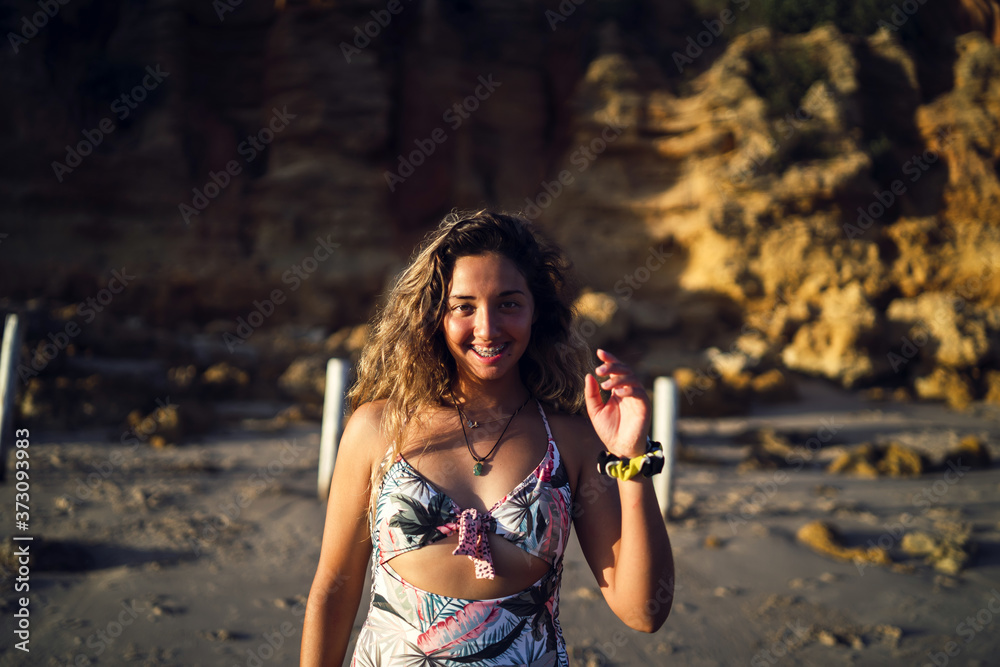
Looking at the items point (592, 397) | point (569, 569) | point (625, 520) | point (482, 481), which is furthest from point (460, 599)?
point (569, 569)

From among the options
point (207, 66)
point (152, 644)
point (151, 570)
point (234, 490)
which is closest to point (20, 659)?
point (152, 644)

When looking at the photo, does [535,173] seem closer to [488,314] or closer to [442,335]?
[442,335]

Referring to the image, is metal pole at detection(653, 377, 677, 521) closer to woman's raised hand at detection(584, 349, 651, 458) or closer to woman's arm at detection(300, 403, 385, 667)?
woman's raised hand at detection(584, 349, 651, 458)

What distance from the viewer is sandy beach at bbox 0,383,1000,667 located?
10.6 feet

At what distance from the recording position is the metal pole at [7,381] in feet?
16.4

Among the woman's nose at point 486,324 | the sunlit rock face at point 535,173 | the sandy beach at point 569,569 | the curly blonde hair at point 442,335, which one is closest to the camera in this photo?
the woman's nose at point 486,324

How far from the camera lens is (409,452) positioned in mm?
1558

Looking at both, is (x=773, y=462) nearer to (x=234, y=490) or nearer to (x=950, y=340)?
(x=234, y=490)

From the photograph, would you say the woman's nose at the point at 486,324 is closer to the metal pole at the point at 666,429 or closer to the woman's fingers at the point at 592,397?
the woman's fingers at the point at 592,397

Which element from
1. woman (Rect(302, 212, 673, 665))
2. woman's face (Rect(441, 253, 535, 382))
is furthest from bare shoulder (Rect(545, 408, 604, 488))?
woman's face (Rect(441, 253, 535, 382))

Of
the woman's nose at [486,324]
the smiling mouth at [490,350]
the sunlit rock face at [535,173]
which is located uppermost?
the sunlit rock face at [535,173]

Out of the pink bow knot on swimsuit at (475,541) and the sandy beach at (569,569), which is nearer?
the pink bow knot on swimsuit at (475,541)

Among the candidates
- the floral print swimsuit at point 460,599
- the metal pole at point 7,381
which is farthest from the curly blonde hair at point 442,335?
the metal pole at point 7,381

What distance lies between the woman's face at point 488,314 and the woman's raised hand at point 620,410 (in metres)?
0.23
